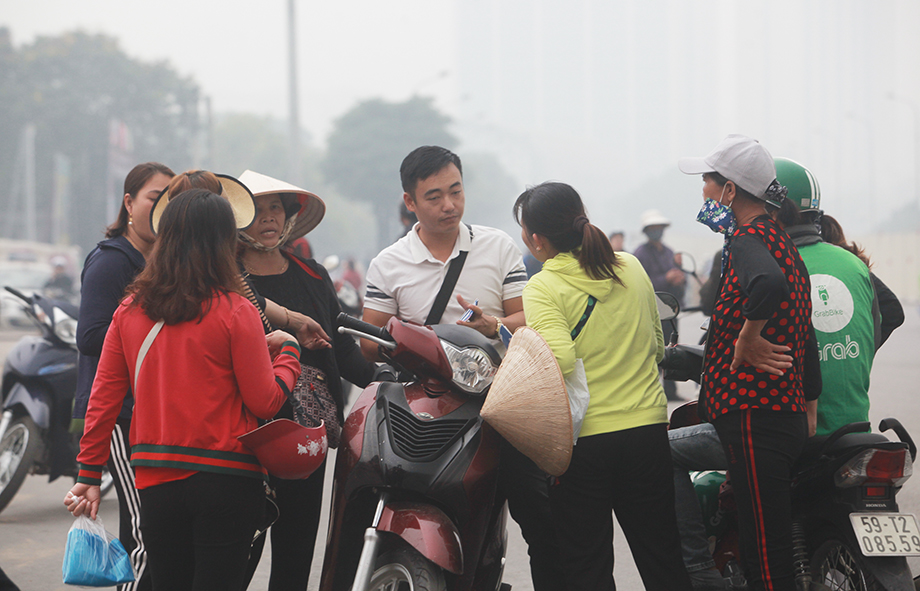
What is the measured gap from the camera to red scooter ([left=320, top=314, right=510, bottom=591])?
269cm

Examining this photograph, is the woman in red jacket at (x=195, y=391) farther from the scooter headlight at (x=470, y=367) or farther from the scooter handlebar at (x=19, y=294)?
the scooter handlebar at (x=19, y=294)

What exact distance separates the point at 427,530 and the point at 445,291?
103 cm

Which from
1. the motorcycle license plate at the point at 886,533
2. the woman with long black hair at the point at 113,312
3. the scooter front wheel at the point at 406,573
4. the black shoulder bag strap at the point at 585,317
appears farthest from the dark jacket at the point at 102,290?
the motorcycle license plate at the point at 886,533

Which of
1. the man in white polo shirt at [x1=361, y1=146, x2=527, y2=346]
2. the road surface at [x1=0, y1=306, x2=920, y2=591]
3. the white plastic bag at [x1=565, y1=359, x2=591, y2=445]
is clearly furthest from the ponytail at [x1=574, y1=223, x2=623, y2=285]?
the road surface at [x1=0, y1=306, x2=920, y2=591]

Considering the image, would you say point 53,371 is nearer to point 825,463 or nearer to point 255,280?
point 255,280

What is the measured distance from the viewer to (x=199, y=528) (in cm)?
261

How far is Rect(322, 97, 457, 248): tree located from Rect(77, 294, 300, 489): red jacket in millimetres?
67010

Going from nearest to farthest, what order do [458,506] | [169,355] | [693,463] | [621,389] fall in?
[169,355], [458,506], [621,389], [693,463]

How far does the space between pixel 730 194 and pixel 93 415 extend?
2.03 m

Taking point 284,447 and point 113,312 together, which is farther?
point 113,312

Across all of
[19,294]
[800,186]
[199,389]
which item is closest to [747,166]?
→ [800,186]

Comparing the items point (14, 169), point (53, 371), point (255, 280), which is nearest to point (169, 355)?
point (255, 280)

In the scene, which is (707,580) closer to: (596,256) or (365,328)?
(596,256)

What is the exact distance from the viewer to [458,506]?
2.80 meters
